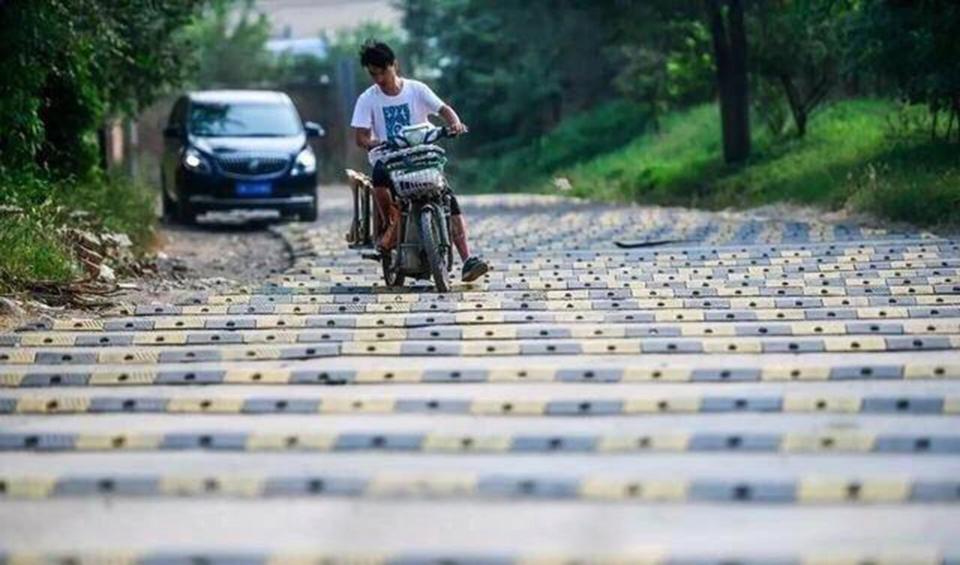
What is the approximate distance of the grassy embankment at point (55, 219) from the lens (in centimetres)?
1191

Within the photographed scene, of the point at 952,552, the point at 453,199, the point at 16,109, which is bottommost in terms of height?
the point at 952,552

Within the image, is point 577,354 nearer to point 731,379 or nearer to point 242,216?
point 731,379

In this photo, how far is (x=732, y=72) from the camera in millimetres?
24344

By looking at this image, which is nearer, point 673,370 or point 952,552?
point 952,552

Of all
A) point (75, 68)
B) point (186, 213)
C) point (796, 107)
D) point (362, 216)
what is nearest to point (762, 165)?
point (796, 107)

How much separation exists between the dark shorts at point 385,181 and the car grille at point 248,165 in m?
11.1

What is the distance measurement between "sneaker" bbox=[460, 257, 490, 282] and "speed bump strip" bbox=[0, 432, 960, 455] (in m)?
4.71

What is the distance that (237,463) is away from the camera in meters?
6.02

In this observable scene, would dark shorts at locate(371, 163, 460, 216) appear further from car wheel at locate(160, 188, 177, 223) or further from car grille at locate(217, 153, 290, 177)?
car wheel at locate(160, 188, 177, 223)

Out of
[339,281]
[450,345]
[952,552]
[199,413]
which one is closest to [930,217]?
[339,281]

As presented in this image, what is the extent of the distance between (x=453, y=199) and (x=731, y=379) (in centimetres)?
424

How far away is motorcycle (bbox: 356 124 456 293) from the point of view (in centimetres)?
1088

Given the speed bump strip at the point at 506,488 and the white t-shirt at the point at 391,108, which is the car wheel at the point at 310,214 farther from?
the speed bump strip at the point at 506,488

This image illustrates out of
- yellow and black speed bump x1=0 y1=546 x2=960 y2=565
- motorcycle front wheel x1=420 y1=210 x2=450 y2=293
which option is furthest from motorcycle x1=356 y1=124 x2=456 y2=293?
yellow and black speed bump x1=0 y1=546 x2=960 y2=565
